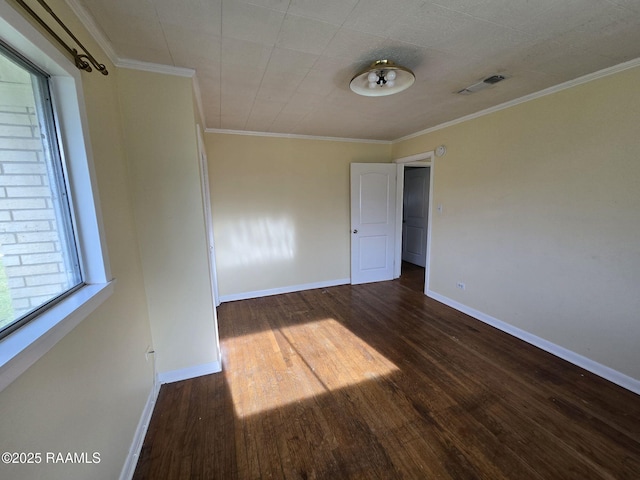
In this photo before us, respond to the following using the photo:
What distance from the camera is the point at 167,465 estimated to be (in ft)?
4.60

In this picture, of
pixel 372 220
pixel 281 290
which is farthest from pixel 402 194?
pixel 281 290

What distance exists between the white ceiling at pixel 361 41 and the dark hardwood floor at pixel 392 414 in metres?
2.31

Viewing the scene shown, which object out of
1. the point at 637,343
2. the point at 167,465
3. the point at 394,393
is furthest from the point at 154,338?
the point at 637,343

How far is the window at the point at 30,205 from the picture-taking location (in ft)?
2.77

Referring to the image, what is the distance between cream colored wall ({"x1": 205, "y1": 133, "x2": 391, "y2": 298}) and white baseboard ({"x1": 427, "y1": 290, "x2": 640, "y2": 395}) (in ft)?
6.37

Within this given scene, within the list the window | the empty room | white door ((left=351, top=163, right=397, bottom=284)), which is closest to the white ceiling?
the empty room

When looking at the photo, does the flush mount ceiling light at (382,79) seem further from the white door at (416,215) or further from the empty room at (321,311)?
the white door at (416,215)

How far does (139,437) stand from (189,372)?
59 cm

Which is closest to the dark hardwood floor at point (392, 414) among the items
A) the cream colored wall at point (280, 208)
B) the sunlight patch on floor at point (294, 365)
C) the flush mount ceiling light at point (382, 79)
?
the sunlight patch on floor at point (294, 365)

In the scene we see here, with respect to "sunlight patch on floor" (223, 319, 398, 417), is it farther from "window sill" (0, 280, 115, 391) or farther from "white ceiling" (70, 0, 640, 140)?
"white ceiling" (70, 0, 640, 140)

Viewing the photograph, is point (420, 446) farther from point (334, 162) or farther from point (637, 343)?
point (334, 162)

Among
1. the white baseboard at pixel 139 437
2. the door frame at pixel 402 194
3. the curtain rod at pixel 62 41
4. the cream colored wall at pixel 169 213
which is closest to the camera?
the curtain rod at pixel 62 41

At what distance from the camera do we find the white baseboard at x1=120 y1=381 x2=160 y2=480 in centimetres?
132

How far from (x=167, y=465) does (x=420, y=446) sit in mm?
1403
